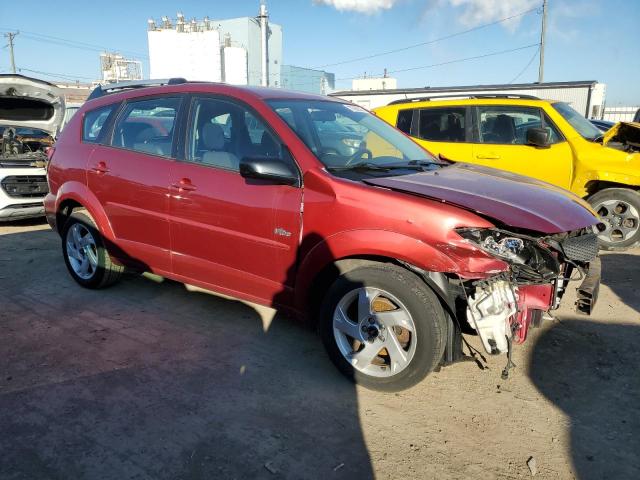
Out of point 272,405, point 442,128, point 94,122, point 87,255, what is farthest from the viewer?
point 442,128

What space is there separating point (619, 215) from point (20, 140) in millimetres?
9150

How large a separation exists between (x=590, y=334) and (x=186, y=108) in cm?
361

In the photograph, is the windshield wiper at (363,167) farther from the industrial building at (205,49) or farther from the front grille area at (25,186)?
the industrial building at (205,49)

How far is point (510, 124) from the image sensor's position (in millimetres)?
6672

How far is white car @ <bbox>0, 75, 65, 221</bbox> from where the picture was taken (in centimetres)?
707

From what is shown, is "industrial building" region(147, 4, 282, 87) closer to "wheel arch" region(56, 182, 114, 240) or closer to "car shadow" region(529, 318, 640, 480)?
"wheel arch" region(56, 182, 114, 240)

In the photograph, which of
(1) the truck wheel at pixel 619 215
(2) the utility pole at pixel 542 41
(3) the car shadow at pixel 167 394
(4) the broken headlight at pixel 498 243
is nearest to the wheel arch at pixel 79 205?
(3) the car shadow at pixel 167 394

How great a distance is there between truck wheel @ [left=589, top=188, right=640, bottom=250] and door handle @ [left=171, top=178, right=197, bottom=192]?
16.6 feet

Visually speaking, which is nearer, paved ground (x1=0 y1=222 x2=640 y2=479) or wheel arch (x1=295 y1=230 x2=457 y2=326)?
paved ground (x1=0 y1=222 x2=640 y2=479)

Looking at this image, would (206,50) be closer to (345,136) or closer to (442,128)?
(442,128)

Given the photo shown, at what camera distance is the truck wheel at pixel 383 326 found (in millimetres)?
2791

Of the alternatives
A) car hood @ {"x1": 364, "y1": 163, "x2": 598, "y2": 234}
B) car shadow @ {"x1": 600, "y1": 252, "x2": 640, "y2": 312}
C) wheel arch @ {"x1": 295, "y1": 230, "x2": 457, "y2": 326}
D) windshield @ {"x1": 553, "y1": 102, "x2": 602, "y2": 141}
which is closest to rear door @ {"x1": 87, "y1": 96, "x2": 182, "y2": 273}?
wheel arch @ {"x1": 295, "y1": 230, "x2": 457, "y2": 326}

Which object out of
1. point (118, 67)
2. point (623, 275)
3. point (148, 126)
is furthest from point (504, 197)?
point (118, 67)

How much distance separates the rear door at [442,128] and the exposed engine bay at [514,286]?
12.8 feet
